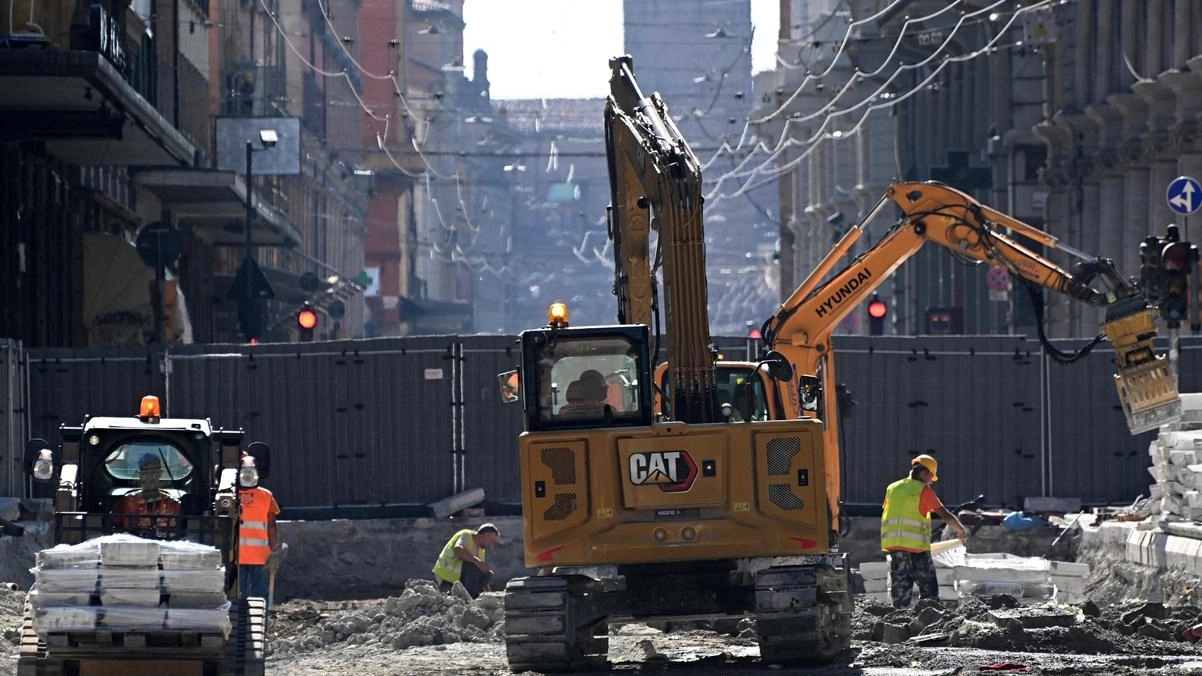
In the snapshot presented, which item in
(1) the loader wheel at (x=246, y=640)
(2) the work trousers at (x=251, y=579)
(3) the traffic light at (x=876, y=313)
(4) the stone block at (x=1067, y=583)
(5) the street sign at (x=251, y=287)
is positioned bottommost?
(4) the stone block at (x=1067, y=583)

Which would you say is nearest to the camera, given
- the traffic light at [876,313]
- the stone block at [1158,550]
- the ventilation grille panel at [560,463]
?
the ventilation grille panel at [560,463]

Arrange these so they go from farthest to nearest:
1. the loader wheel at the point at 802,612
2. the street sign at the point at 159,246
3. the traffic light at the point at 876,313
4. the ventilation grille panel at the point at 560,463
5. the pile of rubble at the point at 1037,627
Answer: the street sign at the point at 159,246 → the traffic light at the point at 876,313 → the pile of rubble at the point at 1037,627 → the ventilation grille panel at the point at 560,463 → the loader wheel at the point at 802,612

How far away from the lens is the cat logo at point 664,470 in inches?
709

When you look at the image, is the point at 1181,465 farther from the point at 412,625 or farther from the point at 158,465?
the point at 158,465

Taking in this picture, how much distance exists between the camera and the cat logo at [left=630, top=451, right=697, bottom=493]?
18.0 m

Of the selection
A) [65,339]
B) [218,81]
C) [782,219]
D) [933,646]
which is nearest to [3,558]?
[933,646]

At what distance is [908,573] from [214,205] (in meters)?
33.4

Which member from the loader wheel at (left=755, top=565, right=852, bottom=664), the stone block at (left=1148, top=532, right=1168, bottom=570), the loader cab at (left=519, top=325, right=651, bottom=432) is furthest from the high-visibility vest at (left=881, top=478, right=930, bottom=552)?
the loader cab at (left=519, top=325, right=651, bottom=432)

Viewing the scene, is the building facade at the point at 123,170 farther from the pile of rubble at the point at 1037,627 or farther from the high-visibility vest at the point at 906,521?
the pile of rubble at the point at 1037,627

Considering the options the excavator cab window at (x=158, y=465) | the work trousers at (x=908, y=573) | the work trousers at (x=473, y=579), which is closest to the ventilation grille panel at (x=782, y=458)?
the excavator cab window at (x=158, y=465)

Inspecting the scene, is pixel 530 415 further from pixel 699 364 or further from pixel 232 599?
pixel 232 599

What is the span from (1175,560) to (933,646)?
19.0 ft

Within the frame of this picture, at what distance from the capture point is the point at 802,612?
690 inches

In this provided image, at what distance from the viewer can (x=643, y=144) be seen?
1923cm
